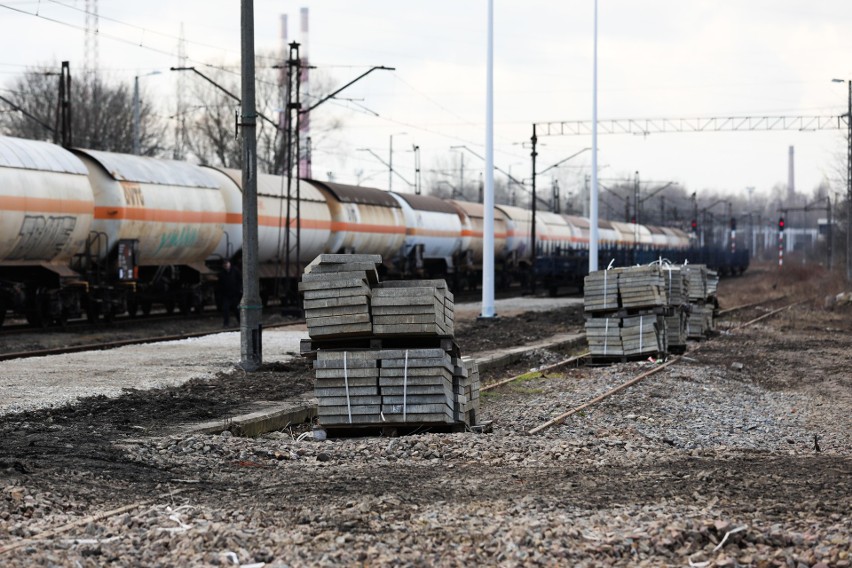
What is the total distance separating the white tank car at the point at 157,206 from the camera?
26484 millimetres

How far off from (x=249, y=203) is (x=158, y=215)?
10793 mm

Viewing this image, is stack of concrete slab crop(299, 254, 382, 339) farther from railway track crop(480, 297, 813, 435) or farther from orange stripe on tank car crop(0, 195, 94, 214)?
orange stripe on tank car crop(0, 195, 94, 214)

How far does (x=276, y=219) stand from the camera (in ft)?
110

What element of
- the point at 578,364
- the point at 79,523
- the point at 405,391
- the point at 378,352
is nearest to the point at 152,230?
the point at 578,364

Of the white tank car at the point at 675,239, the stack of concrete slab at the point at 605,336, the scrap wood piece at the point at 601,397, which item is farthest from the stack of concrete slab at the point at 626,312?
the white tank car at the point at 675,239

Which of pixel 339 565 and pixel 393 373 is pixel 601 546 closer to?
pixel 339 565

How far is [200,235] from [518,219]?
28.6 metres

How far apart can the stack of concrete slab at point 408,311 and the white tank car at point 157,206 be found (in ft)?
51.2

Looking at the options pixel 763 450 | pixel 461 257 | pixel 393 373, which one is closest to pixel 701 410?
pixel 763 450

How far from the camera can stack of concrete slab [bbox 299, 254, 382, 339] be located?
484 inches

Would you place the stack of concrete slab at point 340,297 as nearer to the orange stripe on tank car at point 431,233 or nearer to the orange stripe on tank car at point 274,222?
the orange stripe on tank car at point 274,222

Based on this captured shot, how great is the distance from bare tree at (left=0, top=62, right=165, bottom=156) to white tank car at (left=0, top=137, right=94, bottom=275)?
37.9m

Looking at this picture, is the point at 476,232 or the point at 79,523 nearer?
the point at 79,523

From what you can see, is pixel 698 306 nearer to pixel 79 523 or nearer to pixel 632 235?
pixel 79 523
